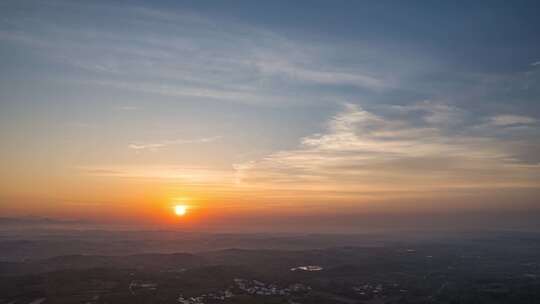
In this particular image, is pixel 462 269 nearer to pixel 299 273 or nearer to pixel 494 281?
pixel 494 281

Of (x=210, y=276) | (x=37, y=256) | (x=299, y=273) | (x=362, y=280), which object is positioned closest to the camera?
(x=210, y=276)

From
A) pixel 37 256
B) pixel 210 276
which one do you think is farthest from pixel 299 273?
pixel 37 256

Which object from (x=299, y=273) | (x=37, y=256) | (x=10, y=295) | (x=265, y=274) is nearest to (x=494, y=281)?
(x=299, y=273)

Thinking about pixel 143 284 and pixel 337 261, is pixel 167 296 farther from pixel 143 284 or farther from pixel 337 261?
pixel 337 261

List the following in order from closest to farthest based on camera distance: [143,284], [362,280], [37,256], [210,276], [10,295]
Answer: [10,295] < [143,284] < [210,276] < [362,280] < [37,256]

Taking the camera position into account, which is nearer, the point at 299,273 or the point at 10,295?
the point at 10,295

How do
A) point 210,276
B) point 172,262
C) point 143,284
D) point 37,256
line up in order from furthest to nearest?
point 37,256 → point 172,262 → point 210,276 → point 143,284
